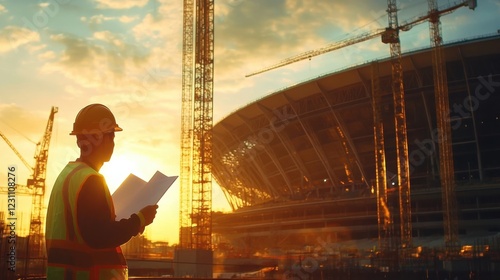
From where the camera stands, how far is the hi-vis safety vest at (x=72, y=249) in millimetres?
2984

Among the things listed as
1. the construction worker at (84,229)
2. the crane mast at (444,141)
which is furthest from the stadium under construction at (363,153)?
the construction worker at (84,229)

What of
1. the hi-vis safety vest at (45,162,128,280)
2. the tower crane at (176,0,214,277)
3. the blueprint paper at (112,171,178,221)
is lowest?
the hi-vis safety vest at (45,162,128,280)

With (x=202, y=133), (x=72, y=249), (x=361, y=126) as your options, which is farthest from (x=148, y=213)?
(x=361, y=126)

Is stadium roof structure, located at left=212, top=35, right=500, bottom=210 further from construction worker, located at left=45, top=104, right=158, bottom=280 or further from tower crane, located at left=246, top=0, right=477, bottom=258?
construction worker, located at left=45, top=104, right=158, bottom=280

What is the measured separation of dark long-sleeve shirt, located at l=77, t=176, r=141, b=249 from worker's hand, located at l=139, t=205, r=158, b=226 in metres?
0.13

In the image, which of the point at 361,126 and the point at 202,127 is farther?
the point at 361,126

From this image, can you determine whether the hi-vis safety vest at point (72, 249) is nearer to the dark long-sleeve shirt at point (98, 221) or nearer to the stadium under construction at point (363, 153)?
the dark long-sleeve shirt at point (98, 221)

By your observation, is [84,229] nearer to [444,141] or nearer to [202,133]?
[202,133]

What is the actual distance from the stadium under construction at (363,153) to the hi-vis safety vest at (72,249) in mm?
56962

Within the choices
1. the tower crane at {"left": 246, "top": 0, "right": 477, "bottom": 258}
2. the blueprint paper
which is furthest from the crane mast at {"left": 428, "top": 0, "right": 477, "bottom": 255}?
the blueprint paper

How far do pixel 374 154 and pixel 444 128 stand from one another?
10.2 metres

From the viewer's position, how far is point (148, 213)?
3.25m

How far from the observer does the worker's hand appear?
3.22 m

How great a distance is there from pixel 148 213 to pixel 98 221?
33 centimetres
